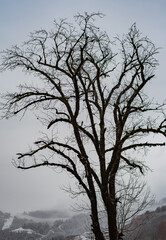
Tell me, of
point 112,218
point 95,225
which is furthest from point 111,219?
point 95,225

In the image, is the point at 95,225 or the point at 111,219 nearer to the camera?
the point at 111,219

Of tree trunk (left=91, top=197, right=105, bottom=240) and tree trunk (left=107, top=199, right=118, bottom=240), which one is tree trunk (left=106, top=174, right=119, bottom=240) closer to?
tree trunk (left=107, top=199, right=118, bottom=240)

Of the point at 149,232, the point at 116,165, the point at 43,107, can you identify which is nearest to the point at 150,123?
the point at 116,165

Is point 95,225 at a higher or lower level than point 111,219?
lower

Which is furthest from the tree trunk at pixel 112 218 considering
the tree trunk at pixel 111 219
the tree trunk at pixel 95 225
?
the tree trunk at pixel 95 225

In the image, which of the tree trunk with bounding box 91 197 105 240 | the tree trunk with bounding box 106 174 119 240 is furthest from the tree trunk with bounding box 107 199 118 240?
the tree trunk with bounding box 91 197 105 240

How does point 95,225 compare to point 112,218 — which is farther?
point 95,225

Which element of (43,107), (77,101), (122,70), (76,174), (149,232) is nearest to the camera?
(76,174)

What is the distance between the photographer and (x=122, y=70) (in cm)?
929

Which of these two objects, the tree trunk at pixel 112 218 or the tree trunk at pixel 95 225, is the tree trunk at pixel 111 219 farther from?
the tree trunk at pixel 95 225

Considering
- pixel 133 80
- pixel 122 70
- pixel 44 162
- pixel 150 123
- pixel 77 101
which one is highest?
pixel 122 70

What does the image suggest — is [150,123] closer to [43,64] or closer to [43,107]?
[43,107]

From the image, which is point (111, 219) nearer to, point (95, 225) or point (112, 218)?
point (112, 218)

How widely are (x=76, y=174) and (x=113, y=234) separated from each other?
1.95 metres
